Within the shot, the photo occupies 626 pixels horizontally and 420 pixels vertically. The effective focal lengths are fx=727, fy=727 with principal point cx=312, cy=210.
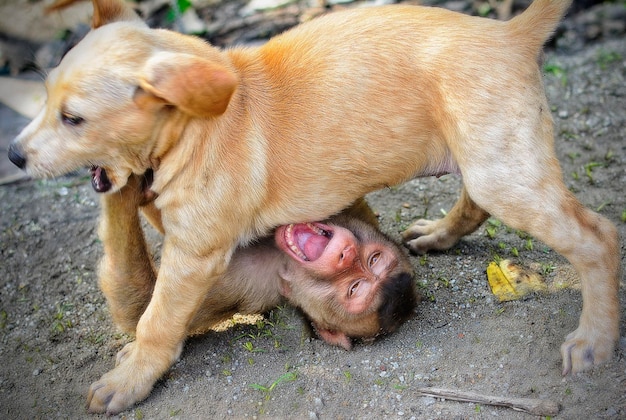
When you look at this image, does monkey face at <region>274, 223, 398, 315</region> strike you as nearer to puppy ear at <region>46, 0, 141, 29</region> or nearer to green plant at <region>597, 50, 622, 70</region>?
puppy ear at <region>46, 0, 141, 29</region>

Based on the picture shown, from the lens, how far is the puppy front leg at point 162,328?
14.6ft

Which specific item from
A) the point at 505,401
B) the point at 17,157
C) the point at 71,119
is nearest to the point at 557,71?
the point at 505,401

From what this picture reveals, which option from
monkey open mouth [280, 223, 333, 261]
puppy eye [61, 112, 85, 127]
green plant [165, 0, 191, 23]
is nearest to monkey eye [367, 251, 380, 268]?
monkey open mouth [280, 223, 333, 261]

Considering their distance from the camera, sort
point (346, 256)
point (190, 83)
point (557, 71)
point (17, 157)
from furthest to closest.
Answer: point (557, 71), point (346, 256), point (17, 157), point (190, 83)

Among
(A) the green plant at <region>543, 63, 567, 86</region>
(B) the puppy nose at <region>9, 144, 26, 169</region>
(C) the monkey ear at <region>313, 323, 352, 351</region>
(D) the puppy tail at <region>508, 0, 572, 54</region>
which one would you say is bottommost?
(C) the monkey ear at <region>313, 323, 352, 351</region>

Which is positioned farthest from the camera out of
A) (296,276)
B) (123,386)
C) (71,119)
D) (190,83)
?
(296,276)

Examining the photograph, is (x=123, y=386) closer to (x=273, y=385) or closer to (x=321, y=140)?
(x=273, y=385)

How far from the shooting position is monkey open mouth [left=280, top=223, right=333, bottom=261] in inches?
196

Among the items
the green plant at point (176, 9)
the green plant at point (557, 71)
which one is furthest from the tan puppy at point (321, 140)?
the green plant at point (176, 9)

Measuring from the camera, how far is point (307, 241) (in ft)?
16.5

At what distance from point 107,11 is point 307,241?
1.98 m

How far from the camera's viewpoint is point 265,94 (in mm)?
4547

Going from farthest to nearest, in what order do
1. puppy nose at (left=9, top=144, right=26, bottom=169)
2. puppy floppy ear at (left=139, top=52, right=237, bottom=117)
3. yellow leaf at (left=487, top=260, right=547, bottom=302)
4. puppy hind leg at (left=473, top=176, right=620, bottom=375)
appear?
yellow leaf at (left=487, top=260, right=547, bottom=302), puppy hind leg at (left=473, top=176, right=620, bottom=375), puppy nose at (left=9, top=144, right=26, bottom=169), puppy floppy ear at (left=139, top=52, right=237, bottom=117)

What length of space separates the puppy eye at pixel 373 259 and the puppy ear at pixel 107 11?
7.36ft
